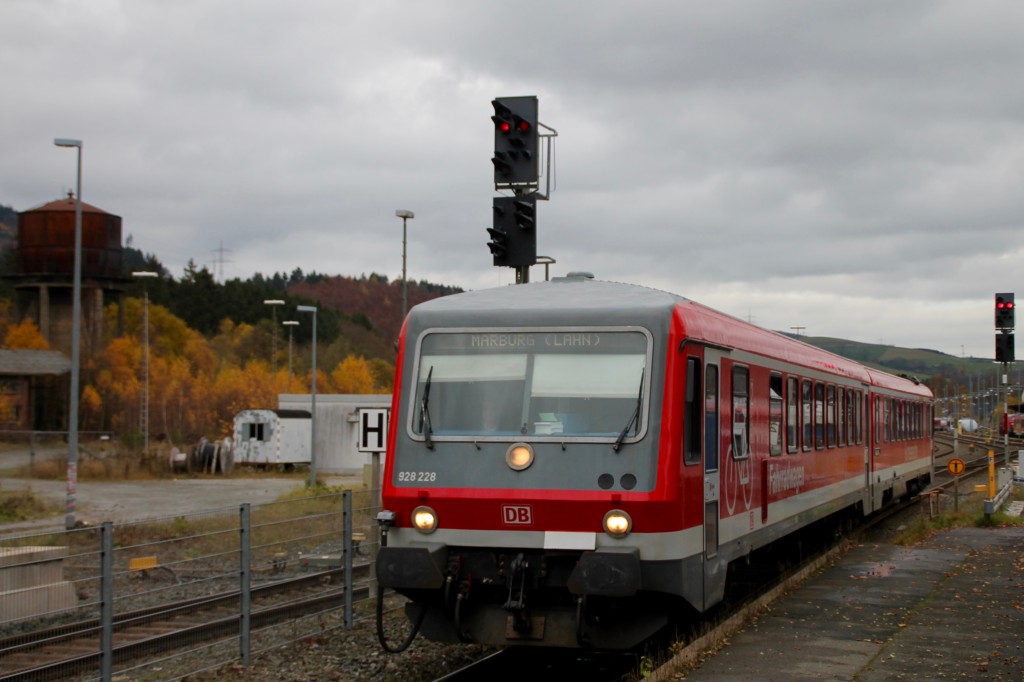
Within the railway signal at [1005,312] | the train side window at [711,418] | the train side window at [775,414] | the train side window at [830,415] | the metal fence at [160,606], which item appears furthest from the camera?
the railway signal at [1005,312]

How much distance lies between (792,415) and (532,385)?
217 inches

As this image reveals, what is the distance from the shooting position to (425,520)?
9.93 metres

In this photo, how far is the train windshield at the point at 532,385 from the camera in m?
9.70

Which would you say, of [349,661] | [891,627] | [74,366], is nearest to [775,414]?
[891,627]

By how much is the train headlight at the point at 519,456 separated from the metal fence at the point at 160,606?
2.66 metres

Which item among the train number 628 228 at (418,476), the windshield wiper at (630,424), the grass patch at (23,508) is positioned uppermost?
the windshield wiper at (630,424)

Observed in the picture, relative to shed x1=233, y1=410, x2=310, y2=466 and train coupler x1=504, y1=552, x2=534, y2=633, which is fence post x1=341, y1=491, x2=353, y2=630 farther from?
shed x1=233, y1=410, x2=310, y2=466

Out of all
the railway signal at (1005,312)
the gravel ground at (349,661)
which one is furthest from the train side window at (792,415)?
the railway signal at (1005,312)

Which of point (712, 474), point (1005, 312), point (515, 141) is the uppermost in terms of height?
point (515, 141)

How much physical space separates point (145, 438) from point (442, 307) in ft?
142

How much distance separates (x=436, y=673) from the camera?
438 inches

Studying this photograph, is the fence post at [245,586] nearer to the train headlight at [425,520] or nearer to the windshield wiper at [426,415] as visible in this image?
the train headlight at [425,520]

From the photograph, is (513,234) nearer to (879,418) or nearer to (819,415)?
(819,415)

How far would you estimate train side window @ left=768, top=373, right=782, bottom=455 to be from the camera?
521 inches
